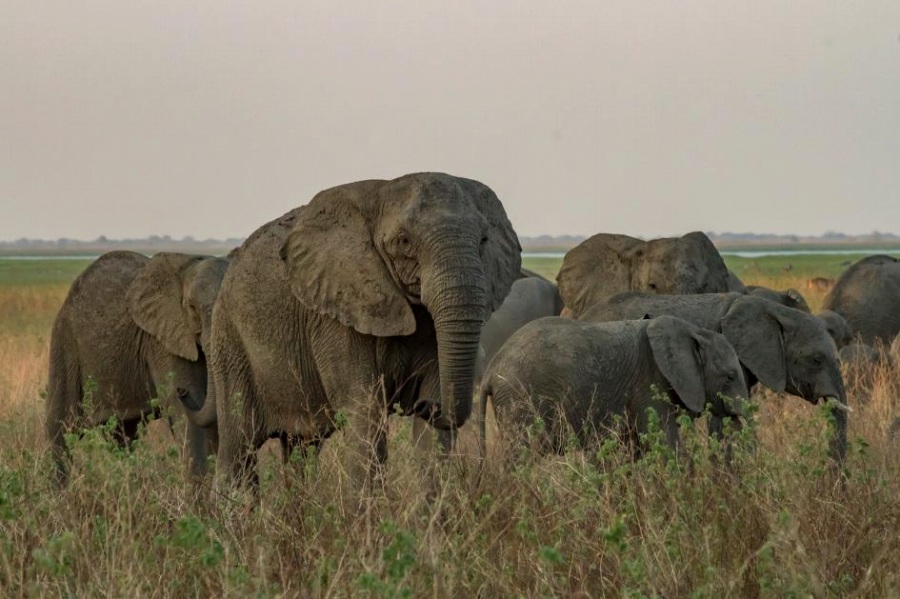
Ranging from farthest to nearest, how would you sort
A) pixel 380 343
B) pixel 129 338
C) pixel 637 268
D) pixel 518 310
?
pixel 518 310
pixel 637 268
pixel 129 338
pixel 380 343

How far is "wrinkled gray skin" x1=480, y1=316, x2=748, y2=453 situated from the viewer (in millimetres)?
8641

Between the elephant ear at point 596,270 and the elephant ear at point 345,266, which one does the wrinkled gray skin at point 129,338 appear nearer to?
the elephant ear at point 345,266

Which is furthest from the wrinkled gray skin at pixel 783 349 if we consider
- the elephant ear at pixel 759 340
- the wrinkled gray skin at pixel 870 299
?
the wrinkled gray skin at pixel 870 299

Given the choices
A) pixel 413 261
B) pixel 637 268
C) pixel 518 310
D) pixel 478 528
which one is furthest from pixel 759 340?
pixel 518 310

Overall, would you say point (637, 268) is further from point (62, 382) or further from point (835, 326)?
point (62, 382)

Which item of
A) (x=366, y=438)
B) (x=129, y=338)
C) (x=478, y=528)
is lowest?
(x=478, y=528)

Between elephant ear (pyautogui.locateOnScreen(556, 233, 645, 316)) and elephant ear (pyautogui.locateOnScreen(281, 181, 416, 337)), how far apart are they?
A: 744 centimetres

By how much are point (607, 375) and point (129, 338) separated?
3.89m

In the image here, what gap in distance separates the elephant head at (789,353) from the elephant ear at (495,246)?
2.97 meters

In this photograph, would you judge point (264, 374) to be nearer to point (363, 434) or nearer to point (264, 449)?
point (363, 434)

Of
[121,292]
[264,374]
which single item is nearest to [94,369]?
[121,292]

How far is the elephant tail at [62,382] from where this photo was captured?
11273 millimetres

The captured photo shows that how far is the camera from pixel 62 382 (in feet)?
37.3

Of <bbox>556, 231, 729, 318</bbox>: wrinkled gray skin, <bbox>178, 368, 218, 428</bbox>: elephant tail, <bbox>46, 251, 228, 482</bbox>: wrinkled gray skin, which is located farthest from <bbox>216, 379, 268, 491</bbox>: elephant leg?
<bbox>556, 231, 729, 318</bbox>: wrinkled gray skin
